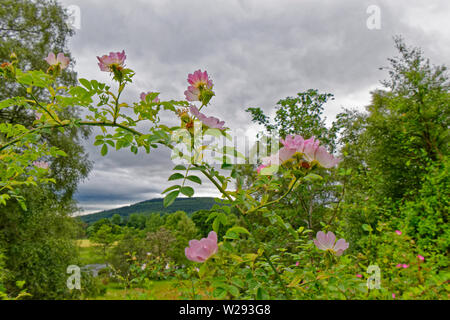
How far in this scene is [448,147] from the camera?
3.81 metres

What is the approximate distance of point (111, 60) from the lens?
658 mm

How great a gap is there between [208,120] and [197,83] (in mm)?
178

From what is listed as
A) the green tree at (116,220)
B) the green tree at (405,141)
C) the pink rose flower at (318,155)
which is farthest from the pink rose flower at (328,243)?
the green tree at (116,220)

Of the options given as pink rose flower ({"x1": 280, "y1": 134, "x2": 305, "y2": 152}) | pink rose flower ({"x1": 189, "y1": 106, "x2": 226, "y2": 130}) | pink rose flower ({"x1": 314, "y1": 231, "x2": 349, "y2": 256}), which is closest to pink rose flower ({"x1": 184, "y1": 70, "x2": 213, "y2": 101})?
pink rose flower ({"x1": 189, "y1": 106, "x2": 226, "y2": 130})

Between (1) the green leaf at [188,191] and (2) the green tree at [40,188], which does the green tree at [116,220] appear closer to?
(2) the green tree at [40,188]

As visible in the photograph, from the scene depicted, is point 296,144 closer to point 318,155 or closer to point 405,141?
point 318,155

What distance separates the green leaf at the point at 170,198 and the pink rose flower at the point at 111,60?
385mm

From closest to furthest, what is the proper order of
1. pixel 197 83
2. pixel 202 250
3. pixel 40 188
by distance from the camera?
pixel 202 250
pixel 197 83
pixel 40 188

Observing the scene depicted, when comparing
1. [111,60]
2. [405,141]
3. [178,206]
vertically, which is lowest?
[178,206]

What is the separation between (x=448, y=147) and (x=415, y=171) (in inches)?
21.4

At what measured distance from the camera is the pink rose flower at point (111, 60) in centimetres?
65

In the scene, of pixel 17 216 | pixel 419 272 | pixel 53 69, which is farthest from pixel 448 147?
pixel 17 216

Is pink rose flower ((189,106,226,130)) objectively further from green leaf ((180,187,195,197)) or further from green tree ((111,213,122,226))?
green tree ((111,213,122,226))

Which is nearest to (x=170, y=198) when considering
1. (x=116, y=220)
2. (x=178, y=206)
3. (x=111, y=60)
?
(x=111, y=60)
